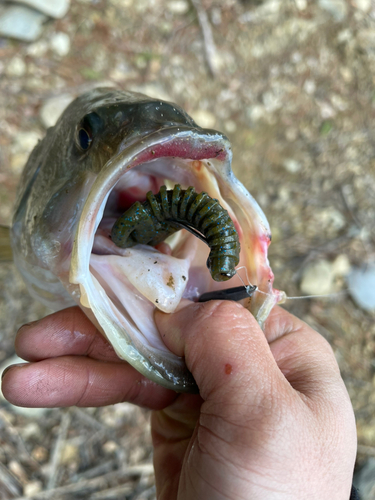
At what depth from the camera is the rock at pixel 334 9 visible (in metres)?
4.89

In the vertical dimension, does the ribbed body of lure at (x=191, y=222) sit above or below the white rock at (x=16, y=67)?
below

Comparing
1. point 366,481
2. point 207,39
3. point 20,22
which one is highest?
point 20,22

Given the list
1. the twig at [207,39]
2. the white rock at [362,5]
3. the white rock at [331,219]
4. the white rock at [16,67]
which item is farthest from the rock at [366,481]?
the white rock at [362,5]

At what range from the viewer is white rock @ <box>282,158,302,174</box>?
14.4ft

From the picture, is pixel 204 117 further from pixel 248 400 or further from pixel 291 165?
pixel 248 400

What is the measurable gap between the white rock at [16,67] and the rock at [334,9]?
372 cm

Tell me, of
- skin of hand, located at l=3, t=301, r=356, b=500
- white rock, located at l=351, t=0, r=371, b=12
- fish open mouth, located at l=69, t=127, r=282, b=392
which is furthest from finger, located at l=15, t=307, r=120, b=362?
white rock, located at l=351, t=0, r=371, b=12

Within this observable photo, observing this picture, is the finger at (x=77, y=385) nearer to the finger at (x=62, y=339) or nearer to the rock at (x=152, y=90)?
the finger at (x=62, y=339)

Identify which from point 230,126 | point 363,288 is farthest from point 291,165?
point 363,288

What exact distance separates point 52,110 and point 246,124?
6.97ft

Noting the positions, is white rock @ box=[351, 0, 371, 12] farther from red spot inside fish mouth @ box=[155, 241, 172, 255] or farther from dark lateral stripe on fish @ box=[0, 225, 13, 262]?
dark lateral stripe on fish @ box=[0, 225, 13, 262]

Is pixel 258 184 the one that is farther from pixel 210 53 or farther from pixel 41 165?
pixel 41 165

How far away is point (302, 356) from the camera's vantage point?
158 centimetres

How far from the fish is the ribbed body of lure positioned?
0.13 meters
